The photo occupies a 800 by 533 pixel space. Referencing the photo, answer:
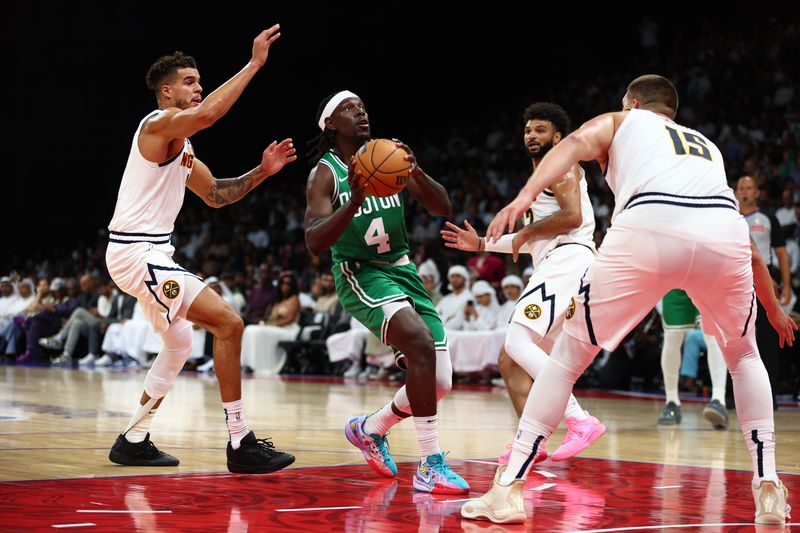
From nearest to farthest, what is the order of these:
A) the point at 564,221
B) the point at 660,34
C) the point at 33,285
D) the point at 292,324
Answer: the point at 564,221 → the point at 292,324 → the point at 33,285 → the point at 660,34

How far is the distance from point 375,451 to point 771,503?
1.93 metres

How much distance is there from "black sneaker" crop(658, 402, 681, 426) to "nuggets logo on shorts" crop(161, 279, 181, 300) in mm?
4409

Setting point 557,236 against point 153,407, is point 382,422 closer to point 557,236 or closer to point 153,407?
point 153,407

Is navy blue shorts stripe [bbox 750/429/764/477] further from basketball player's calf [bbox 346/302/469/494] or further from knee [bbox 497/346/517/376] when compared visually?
knee [bbox 497/346/517/376]

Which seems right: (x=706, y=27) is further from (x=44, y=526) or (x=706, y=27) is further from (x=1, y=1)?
(x=44, y=526)

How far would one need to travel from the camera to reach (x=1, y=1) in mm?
20766

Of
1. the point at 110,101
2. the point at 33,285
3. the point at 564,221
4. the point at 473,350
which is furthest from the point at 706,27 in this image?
the point at 564,221

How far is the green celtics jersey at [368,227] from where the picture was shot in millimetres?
4953

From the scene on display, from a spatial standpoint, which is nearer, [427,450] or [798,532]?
[798,532]

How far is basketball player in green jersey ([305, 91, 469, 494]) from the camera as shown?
4.62m

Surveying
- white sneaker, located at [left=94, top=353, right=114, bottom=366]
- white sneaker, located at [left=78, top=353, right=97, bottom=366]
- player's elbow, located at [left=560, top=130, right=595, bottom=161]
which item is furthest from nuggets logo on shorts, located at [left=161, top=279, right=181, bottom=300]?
white sneaker, located at [left=78, top=353, right=97, bottom=366]

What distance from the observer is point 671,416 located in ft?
26.2

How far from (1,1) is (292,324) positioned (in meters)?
10.8

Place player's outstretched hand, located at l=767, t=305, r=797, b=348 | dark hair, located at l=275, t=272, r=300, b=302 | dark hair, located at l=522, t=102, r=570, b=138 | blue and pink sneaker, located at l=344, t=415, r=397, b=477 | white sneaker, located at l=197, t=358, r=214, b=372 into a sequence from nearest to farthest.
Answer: player's outstretched hand, located at l=767, t=305, r=797, b=348 → blue and pink sneaker, located at l=344, t=415, r=397, b=477 → dark hair, located at l=522, t=102, r=570, b=138 → dark hair, located at l=275, t=272, r=300, b=302 → white sneaker, located at l=197, t=358, r=214, b=372
